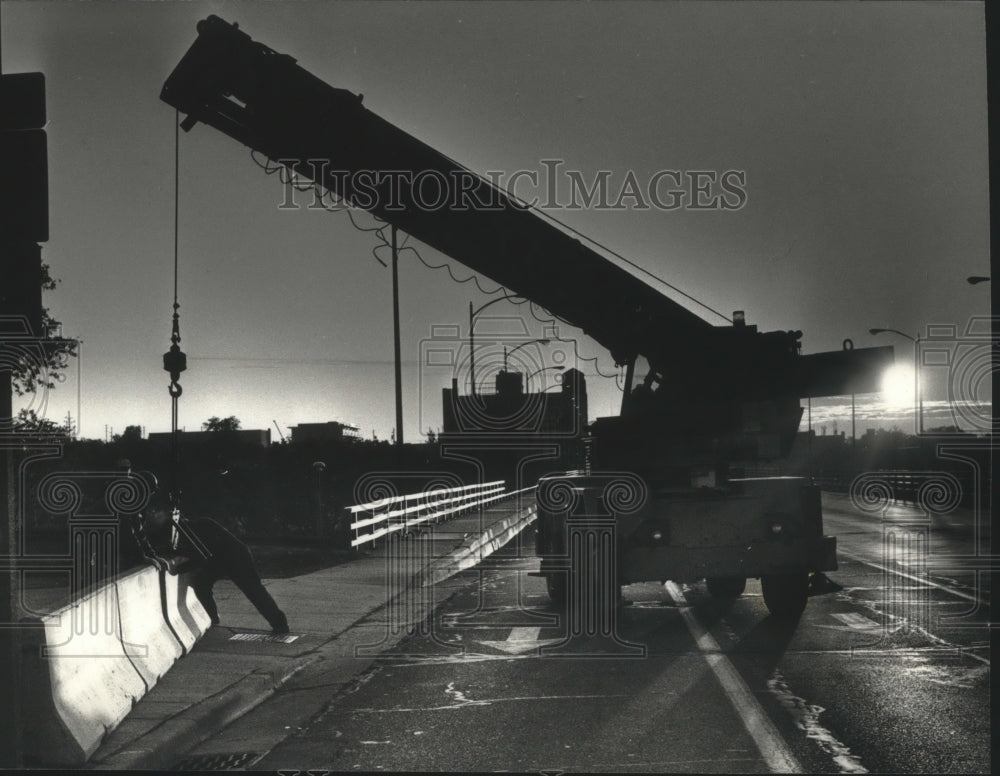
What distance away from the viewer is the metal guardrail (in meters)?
23.6

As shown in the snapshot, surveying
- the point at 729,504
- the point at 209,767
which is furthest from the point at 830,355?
the point at 209,767

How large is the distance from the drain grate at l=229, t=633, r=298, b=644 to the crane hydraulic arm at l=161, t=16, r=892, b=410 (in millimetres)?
4599

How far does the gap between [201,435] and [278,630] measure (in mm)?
102741

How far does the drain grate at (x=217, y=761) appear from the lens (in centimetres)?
693

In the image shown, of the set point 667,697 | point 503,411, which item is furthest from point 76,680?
point 503,411

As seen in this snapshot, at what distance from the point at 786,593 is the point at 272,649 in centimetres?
564

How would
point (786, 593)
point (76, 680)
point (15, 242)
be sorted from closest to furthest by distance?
point (15, 242), point (76, 680), point (786, 593)

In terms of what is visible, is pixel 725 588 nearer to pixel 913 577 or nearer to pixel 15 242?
pixel 913 577

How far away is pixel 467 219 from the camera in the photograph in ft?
44.8

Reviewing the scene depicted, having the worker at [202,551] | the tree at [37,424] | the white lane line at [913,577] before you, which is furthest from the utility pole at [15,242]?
the tree at [37,424]

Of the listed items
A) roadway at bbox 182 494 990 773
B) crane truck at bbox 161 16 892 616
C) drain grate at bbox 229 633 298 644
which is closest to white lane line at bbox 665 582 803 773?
roadway at bbox 182 494 990 773

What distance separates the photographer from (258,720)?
8.44 meters

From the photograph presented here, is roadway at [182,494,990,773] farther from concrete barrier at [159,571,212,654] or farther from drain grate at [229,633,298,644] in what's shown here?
concrete barrier at [159,571,212,654]

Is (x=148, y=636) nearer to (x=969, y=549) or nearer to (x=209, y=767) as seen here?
(x=209, y=767)
